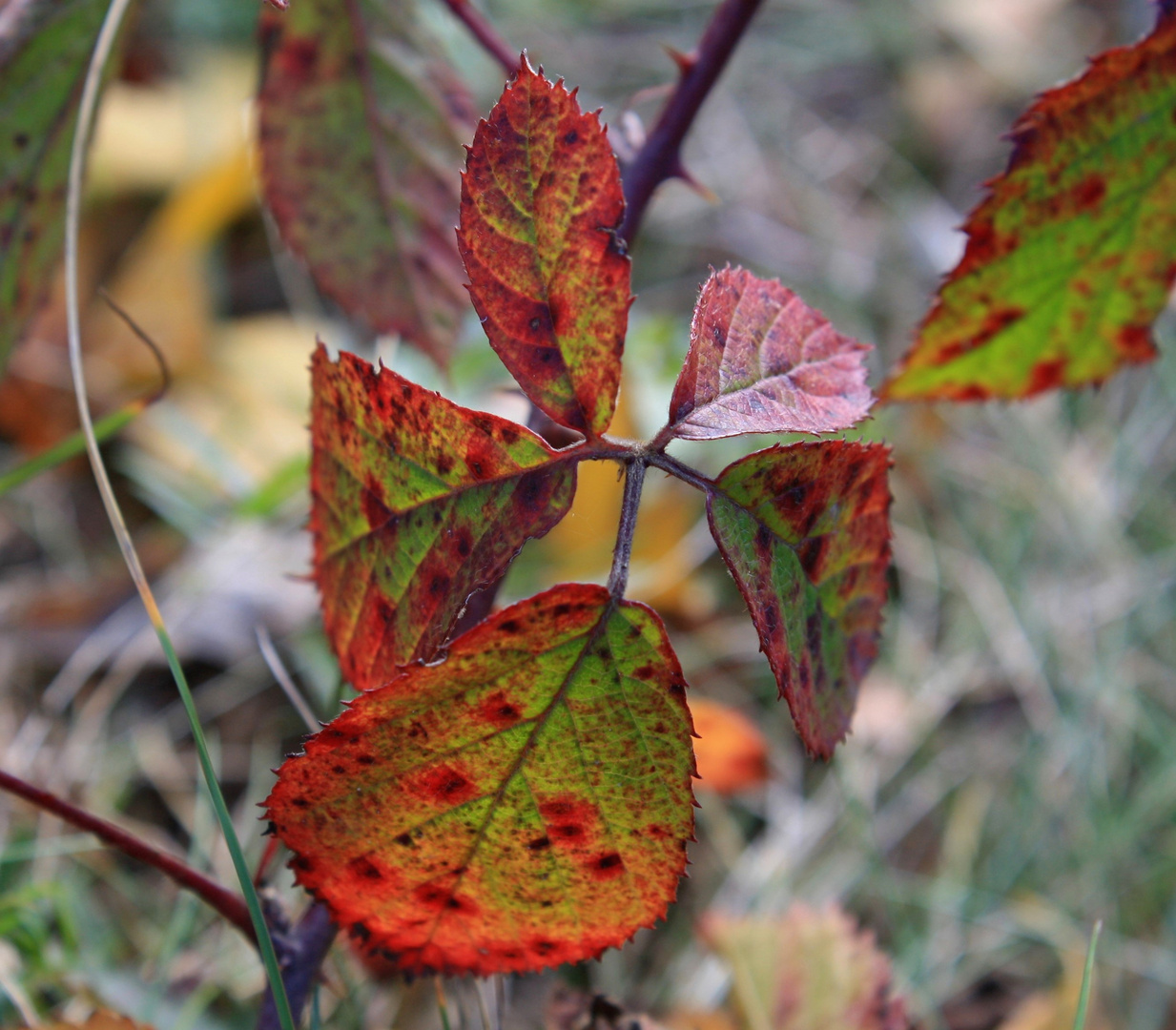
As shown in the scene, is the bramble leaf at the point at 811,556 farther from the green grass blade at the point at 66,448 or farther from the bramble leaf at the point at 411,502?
the green grass blade at the point at 66,448

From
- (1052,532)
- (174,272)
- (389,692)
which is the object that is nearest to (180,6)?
(174,272)

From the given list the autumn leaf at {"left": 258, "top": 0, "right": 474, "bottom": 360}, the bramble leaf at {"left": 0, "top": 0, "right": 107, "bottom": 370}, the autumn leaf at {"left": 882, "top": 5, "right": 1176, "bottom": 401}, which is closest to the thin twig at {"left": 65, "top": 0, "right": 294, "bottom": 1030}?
the bramble leaf at {"left": 0, "top": 0, "right": 107, "bottom": 370}

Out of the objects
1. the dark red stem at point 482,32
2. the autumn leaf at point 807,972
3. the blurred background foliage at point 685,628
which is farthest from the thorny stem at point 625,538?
the autumn leaf at point 807,972

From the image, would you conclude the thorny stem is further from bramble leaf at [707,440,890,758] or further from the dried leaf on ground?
the dried leaf on ground

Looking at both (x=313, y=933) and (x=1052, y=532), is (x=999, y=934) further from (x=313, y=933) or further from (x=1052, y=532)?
(x=313, y=933)

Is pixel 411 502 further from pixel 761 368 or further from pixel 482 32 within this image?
pixel 482 32
